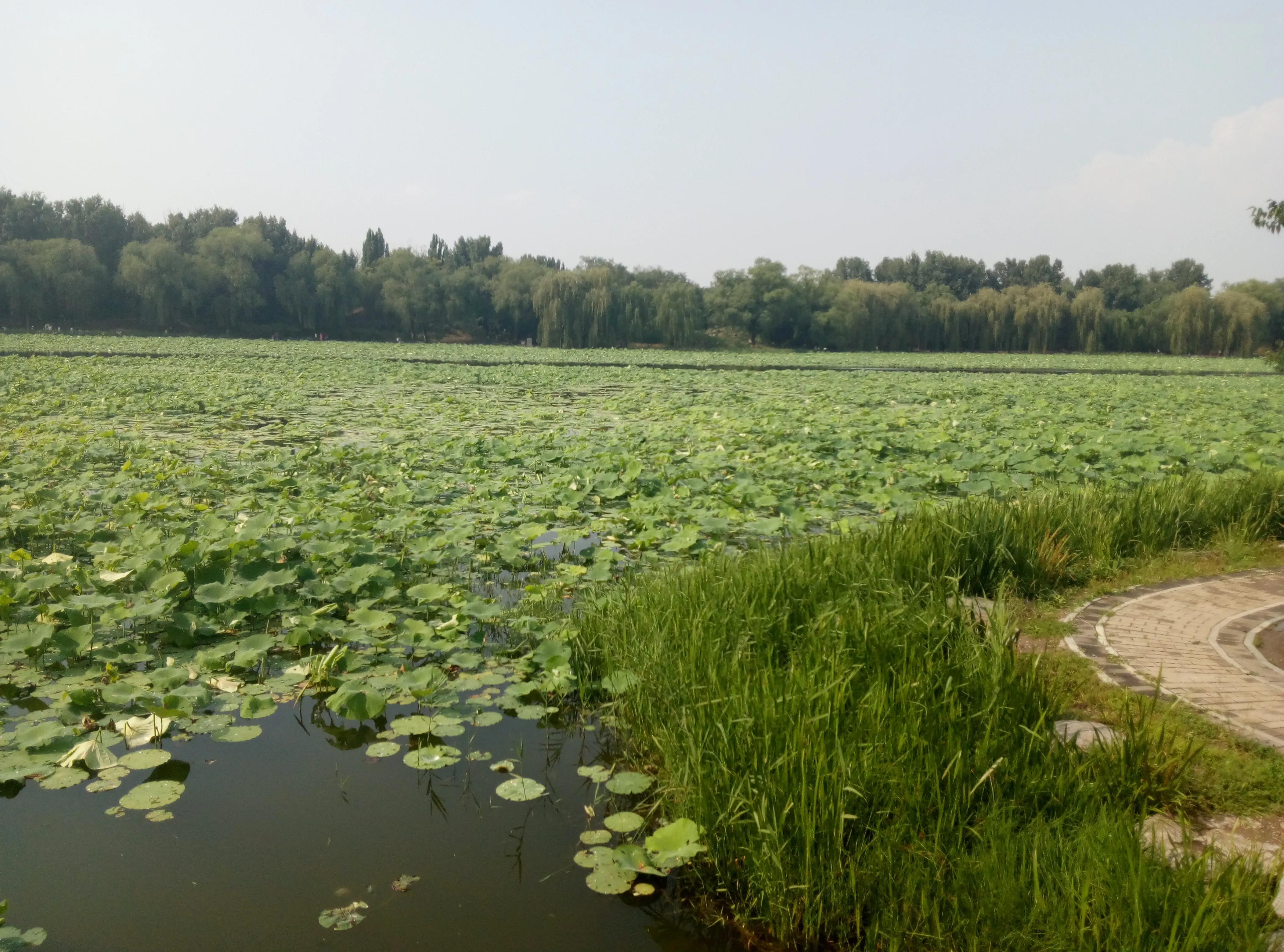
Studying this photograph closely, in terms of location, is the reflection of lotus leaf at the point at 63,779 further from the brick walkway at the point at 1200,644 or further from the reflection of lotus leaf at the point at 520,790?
the brick walkway at the point at 1200,644

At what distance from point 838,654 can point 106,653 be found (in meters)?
2.77

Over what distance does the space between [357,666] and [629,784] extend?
1.35 m

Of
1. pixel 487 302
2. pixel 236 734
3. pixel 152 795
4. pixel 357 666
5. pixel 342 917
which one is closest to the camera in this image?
pixel 342 917

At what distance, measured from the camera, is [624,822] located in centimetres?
247

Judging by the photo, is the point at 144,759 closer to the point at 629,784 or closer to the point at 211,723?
the point at 211,723

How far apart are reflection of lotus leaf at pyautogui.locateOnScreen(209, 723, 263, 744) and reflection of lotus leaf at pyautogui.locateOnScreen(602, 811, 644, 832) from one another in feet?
4.28

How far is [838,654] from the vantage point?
2.79 metres

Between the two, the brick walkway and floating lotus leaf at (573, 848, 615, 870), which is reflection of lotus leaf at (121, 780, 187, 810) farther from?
the brick walkway

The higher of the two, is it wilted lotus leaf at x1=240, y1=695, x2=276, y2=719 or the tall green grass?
the tall green grass

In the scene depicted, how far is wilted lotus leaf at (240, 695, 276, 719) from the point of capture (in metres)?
2.96

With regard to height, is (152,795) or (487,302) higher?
(487,302)

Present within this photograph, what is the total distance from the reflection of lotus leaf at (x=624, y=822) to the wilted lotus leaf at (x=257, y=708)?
1.29 m

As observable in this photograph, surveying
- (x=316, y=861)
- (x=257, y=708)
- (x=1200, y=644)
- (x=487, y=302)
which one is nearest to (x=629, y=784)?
(x=316, y=861)

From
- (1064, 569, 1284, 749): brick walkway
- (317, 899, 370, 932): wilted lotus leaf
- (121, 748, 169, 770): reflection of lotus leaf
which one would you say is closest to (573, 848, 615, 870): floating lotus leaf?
(317, 899, 370, 932): wilted lotus leaf
